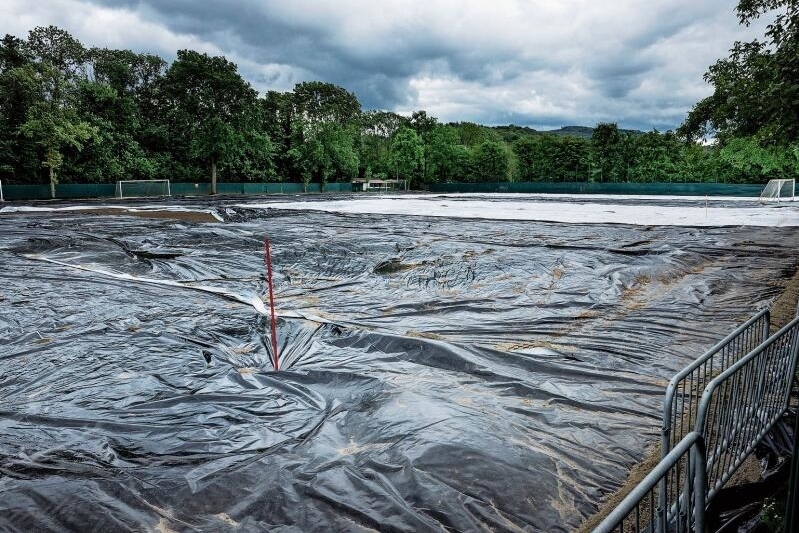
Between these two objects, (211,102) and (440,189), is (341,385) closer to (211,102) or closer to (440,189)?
(211,102)

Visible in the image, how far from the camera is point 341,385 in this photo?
4.79 metres

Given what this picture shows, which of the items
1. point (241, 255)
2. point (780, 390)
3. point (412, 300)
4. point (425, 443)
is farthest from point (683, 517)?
point (241, 255)

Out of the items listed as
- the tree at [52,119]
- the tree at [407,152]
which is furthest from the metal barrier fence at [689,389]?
the tree at [407,152]

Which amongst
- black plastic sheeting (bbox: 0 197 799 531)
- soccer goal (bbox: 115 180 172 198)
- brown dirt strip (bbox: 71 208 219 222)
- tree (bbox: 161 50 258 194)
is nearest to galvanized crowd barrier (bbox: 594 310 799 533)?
black plastic sheeting (bbox: 0 197 799 531)

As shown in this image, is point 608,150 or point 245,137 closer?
point 245,137

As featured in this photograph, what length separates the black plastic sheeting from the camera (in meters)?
3.08

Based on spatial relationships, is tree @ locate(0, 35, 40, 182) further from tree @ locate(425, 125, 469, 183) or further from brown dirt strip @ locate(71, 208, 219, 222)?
tree @ locate(425, 125, 469, 183)

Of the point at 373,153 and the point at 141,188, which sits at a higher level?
the point at 373,153

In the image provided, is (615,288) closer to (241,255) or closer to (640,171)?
(241,255)

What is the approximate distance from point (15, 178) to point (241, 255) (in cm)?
4034

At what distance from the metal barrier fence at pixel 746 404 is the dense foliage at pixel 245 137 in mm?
15979

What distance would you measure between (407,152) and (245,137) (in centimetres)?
2636

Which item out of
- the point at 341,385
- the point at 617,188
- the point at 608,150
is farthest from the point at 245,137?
the point at 341,385

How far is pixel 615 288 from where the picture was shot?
9086mm
